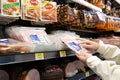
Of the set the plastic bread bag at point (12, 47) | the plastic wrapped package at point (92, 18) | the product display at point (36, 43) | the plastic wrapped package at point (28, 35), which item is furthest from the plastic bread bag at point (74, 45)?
the plastic wrapped package at point (92, 18)

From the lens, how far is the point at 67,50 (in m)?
1.98

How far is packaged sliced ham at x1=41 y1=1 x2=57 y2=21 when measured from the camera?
6.24 ft

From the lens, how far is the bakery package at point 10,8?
1529 mm

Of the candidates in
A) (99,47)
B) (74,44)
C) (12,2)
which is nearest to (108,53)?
(99,47)

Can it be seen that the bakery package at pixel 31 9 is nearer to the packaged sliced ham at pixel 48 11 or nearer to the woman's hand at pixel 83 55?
the packaged sliced ham at pixel 48 11

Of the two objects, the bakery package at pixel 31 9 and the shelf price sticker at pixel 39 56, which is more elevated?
the bakery package at pixel 31 9

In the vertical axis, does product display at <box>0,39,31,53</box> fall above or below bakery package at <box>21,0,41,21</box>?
below

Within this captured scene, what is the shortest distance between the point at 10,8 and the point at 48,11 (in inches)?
17.2

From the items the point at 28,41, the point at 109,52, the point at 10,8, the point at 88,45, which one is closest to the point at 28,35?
the point at 28,41

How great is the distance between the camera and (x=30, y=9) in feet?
5.77

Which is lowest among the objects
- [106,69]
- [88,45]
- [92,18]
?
[106,69]

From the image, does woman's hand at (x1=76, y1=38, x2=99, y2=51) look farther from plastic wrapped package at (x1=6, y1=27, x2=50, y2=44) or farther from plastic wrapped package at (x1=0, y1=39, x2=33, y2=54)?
plastic wrapped package at (x1=0, y1=39, x2=33, y2=54)

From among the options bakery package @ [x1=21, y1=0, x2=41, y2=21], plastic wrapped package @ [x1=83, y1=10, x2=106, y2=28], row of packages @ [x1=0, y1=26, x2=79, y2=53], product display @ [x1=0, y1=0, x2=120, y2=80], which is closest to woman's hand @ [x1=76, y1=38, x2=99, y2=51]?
product display @ [x1=0, y1=0, x2=120, y2=80]

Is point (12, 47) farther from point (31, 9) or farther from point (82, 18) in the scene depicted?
point (82, 18)
